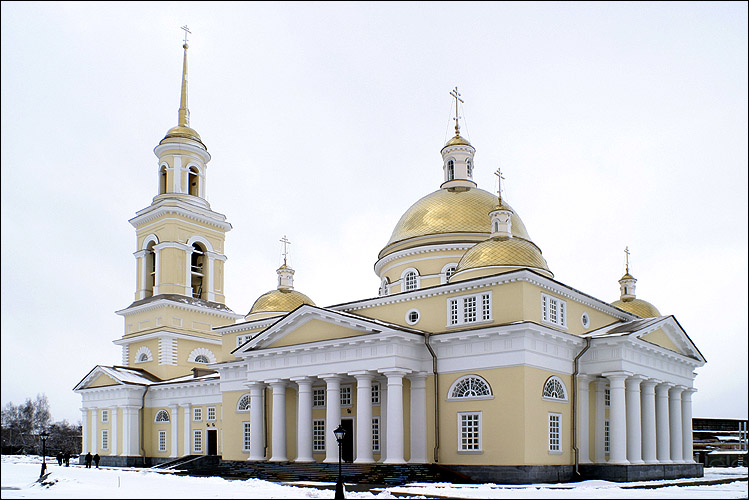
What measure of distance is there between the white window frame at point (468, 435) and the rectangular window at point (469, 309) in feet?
10.9

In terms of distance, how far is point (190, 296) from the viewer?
45.8m

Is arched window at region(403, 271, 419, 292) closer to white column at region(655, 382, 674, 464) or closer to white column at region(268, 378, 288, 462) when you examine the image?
white column at region(268, 378, 288, 462)

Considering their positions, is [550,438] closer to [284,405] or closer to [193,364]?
[284,405]

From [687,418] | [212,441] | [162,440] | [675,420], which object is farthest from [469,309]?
[162,440]

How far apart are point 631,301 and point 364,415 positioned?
54.5 ft

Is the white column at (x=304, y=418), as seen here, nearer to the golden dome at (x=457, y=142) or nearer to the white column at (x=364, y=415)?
the white column at (x=364, y=415)

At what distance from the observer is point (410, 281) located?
116ft

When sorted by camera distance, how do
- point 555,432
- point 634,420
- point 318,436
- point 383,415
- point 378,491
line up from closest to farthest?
point 378,491
point 555,432
point 634,420
point 383,415
point 318,436

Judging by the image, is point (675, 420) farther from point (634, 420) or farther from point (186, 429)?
point (186, 429)

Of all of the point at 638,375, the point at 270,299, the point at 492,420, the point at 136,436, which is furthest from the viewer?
the point at 136,436

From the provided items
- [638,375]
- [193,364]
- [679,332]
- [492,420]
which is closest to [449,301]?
[492,420]

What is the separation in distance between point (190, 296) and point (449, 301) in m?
22.3

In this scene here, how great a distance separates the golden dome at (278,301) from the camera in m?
37.2

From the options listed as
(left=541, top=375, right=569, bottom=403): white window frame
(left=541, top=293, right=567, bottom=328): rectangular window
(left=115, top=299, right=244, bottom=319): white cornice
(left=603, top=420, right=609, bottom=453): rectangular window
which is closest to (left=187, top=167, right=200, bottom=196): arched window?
(left=115, top=299, right=244, bottom=319): white cornice
